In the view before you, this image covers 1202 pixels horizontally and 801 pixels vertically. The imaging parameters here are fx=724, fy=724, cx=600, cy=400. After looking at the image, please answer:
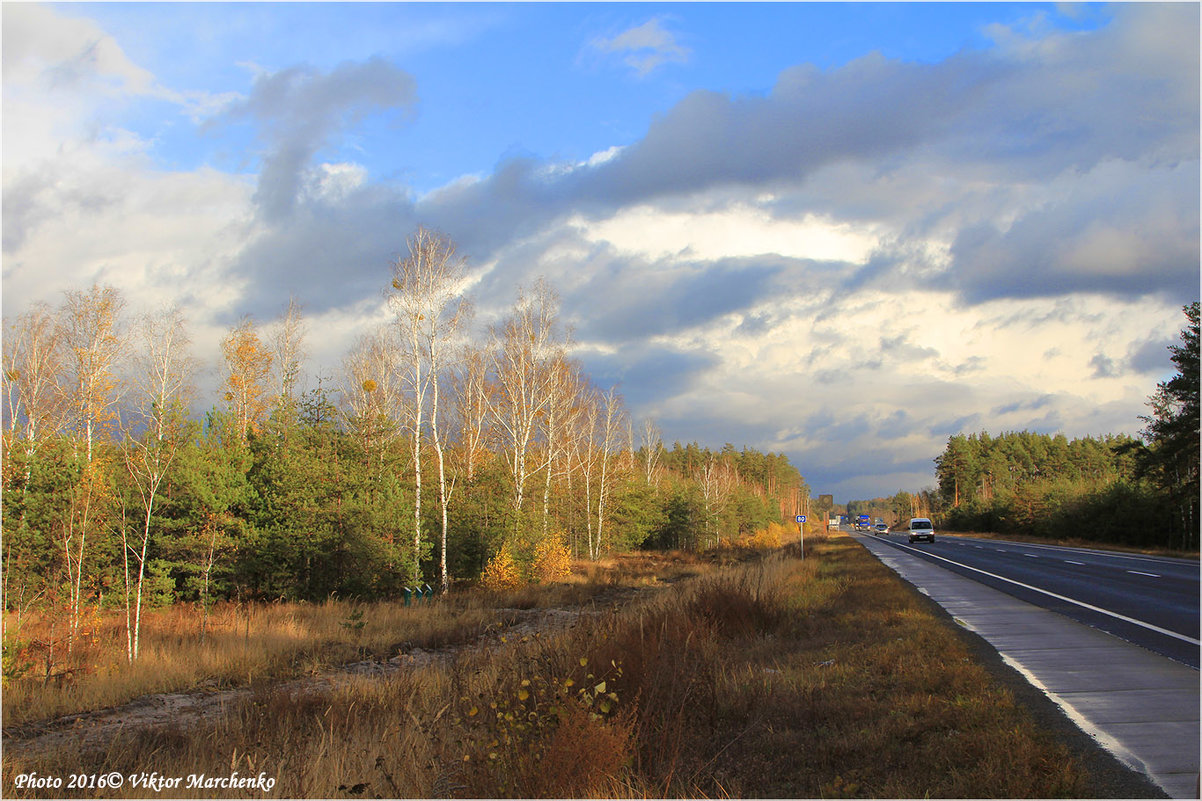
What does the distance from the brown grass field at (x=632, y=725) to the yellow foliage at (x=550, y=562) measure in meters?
17.1

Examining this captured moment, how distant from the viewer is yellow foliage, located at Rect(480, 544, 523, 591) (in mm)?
27016

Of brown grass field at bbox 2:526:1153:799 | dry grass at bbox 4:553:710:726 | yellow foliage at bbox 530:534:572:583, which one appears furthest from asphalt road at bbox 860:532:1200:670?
yellow foliage at bbox 530:534:572:583

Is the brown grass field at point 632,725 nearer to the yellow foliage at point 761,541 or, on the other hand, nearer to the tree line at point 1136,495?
the tree line at point 1136,495

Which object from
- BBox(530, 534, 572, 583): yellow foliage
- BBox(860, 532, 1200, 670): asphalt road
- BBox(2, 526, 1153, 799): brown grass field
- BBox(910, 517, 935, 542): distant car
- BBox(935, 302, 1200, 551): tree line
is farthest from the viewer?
BBox(910, 517, 935, 542): distant car

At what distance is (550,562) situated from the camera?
3100 cm

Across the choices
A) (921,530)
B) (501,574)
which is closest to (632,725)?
(501,574)

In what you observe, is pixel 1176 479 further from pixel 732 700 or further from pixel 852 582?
pixel 732 700

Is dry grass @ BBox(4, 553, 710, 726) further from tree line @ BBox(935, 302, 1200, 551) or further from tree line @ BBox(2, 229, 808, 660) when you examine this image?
tree line @ BBox(935, 302, 1200, 551)

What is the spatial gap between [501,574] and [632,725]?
21.7 metres

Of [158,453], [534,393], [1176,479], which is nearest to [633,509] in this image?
[534,393]

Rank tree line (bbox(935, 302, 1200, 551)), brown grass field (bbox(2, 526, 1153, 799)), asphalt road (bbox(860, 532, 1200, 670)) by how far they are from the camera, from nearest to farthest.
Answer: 1. brown grass field (bbox(2, 526, 1153, 799))
2. asphalt road (bbox(860, 532, 1200, 670))
3. tree line (bbox(935, 302, 1200, 551))

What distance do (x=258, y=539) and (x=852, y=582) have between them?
18063 mm

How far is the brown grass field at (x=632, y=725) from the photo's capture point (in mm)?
5402

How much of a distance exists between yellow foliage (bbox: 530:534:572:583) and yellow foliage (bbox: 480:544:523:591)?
7.75 feet
